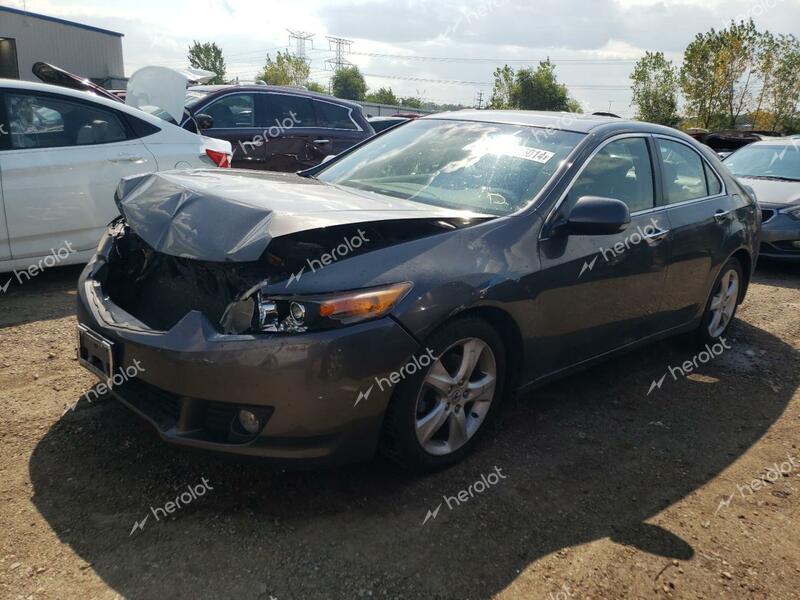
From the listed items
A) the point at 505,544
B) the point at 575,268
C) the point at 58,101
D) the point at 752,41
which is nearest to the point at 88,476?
the point at 505,544

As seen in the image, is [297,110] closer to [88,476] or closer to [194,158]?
[194,158]

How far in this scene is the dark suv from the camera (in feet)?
27.6

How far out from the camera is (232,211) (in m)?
2.66

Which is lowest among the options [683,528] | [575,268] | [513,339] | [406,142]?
[683,528]

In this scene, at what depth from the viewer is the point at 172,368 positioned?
2.44m

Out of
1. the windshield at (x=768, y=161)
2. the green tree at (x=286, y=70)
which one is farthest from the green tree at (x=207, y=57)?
the windshield at (x=768, y=161)

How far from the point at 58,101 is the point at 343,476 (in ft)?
12.8

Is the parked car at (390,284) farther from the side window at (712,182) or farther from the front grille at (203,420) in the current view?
the side window at (712,182)

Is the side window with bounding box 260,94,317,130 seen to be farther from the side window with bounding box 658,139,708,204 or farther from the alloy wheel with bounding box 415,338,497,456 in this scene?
the alloy wheel with bounding box 415,338,497,456

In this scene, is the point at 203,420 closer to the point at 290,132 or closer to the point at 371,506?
the point at 371,506

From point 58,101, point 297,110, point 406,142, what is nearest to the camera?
point 406,142

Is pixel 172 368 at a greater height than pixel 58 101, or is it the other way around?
pixel 58 101

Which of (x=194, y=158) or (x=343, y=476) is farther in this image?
(x=194, y=158)
